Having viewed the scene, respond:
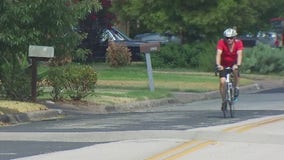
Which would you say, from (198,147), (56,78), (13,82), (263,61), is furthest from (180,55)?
(198,147)

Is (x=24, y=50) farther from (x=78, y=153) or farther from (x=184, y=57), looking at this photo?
(x=184, y=57)

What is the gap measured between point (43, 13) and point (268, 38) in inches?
1256

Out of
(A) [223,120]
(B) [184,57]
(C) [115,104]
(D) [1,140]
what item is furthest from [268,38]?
(D) [1,140]

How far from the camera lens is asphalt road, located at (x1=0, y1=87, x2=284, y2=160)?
12.6 metres

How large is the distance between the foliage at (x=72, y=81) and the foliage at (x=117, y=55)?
12.0m

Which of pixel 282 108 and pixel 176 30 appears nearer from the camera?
pixel 282 108

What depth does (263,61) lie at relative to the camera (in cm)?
3231

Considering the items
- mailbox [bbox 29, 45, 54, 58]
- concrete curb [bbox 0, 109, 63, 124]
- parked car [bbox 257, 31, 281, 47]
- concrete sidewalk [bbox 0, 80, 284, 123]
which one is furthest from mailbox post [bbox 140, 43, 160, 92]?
parked car [bbox 257, 31, 281, 47]

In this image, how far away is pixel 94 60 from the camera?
3597 centimetres

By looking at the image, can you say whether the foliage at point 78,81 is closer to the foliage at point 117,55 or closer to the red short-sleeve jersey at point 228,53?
the red short-sleeve jersey at point 228,53

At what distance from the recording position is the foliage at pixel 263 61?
32.2 meters

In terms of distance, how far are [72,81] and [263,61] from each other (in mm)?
14198

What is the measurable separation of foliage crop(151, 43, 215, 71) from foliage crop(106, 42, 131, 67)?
230 centimetres

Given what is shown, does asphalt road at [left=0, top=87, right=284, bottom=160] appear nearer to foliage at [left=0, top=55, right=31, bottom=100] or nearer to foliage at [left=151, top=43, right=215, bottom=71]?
foliage at [left=0, top=55, right=31, bottom=100]
